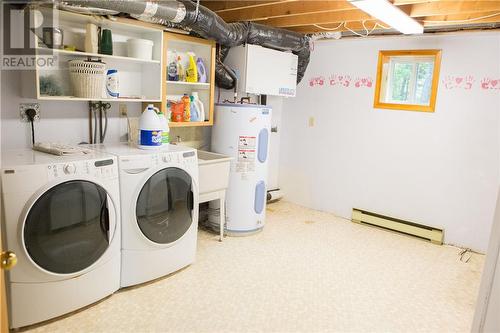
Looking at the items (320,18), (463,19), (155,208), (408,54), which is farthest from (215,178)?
(463,19)

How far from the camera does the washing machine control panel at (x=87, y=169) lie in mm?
2176

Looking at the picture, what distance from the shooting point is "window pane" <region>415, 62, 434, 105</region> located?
403cm

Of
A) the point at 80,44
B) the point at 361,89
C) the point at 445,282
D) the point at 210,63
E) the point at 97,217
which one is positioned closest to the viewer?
the point at 97,217

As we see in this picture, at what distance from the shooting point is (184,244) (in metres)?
2.99

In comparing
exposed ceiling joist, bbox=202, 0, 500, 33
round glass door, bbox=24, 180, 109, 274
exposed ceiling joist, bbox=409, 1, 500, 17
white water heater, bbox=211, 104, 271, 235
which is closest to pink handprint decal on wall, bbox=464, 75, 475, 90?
exposed ceiling joist, bbox=202, 0, 500, 33

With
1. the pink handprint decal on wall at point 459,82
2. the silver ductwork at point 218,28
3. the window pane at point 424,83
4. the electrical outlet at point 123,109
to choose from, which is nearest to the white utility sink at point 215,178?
the electrical outlet at point 123,109

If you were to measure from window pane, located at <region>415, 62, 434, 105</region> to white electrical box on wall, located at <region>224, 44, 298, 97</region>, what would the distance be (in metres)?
1.35

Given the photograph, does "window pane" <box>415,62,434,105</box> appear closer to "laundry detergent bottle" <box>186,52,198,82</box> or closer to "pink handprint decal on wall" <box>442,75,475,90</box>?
"pink handprint decal on wall" <box>442,75,475,90</box>

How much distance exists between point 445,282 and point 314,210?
1.97m

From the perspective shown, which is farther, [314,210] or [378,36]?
[314,210]

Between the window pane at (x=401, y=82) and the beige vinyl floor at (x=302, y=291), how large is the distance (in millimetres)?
1571

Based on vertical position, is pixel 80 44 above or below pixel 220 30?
below

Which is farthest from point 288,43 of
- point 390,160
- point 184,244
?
point 184,244

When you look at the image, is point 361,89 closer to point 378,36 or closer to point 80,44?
point 378,36
